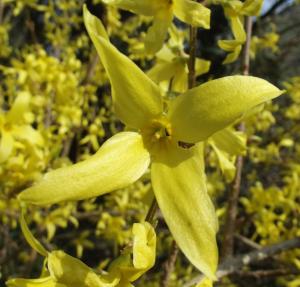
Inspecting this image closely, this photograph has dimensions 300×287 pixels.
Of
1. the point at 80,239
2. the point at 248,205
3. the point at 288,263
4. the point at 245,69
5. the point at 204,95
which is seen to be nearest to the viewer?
the point at 204,95

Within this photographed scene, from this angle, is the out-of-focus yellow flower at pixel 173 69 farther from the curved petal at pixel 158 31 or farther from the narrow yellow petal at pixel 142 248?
the narrow yellow petal at pixel 142 248

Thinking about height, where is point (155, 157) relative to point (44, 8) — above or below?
above

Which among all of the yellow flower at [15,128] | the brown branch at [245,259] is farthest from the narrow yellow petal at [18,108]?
the brown branch at [245,259]

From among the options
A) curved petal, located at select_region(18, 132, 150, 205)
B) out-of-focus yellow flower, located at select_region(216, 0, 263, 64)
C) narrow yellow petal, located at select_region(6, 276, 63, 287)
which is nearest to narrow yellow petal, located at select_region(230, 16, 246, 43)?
out-of-focus yellow flower, located at select_region(216, 0, 263, 64)

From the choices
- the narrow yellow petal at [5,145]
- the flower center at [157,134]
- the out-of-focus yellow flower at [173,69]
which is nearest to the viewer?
the flower center at [157,134]

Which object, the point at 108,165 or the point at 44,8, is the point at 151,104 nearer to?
the point at 108,165

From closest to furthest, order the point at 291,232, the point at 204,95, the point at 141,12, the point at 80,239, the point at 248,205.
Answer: the point at 204,95 < the point at 141,12 < the point at 291,232 < the point at 248,205 < the point at 80,239

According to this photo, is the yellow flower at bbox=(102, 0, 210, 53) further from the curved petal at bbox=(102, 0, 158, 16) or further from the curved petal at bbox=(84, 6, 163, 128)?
the curved petal at bbox=(84, 6, 163, 128)

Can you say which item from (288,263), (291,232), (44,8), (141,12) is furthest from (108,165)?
(44,8)
